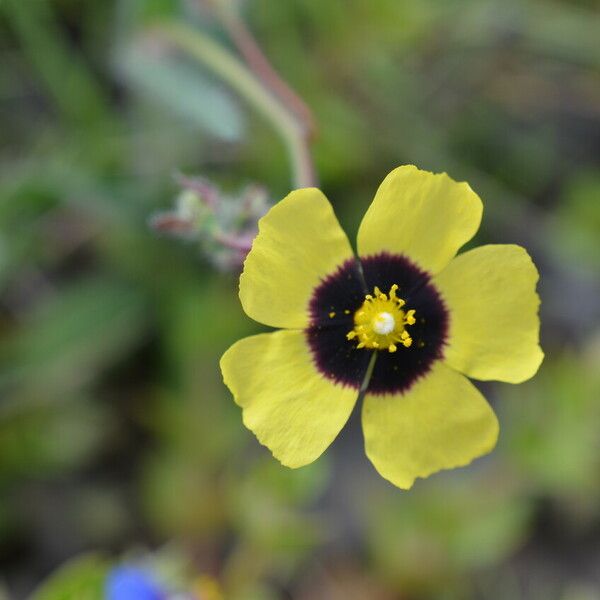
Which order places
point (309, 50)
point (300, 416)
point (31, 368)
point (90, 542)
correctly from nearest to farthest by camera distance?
point (300, 416), point (31, 368), point (90, 542), point (309, 50)

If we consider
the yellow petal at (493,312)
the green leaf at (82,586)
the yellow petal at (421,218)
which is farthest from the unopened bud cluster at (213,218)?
the green leaf at (82,586)

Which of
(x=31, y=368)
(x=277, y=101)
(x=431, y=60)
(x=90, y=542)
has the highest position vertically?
(x=277, y=101)

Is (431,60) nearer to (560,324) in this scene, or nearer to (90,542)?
(560,324)

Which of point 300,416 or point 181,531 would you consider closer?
point 300,416

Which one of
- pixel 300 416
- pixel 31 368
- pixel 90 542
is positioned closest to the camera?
pixel 300 416

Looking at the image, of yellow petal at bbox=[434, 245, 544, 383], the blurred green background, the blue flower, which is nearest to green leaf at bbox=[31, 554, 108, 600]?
the blue flower

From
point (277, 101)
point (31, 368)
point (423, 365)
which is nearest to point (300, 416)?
point (423, 365)

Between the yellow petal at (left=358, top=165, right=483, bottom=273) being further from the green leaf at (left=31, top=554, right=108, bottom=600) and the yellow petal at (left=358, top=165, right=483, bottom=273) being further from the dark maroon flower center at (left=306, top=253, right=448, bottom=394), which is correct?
the green leaf at (left=31, top=554, right=108, bottom=600)
